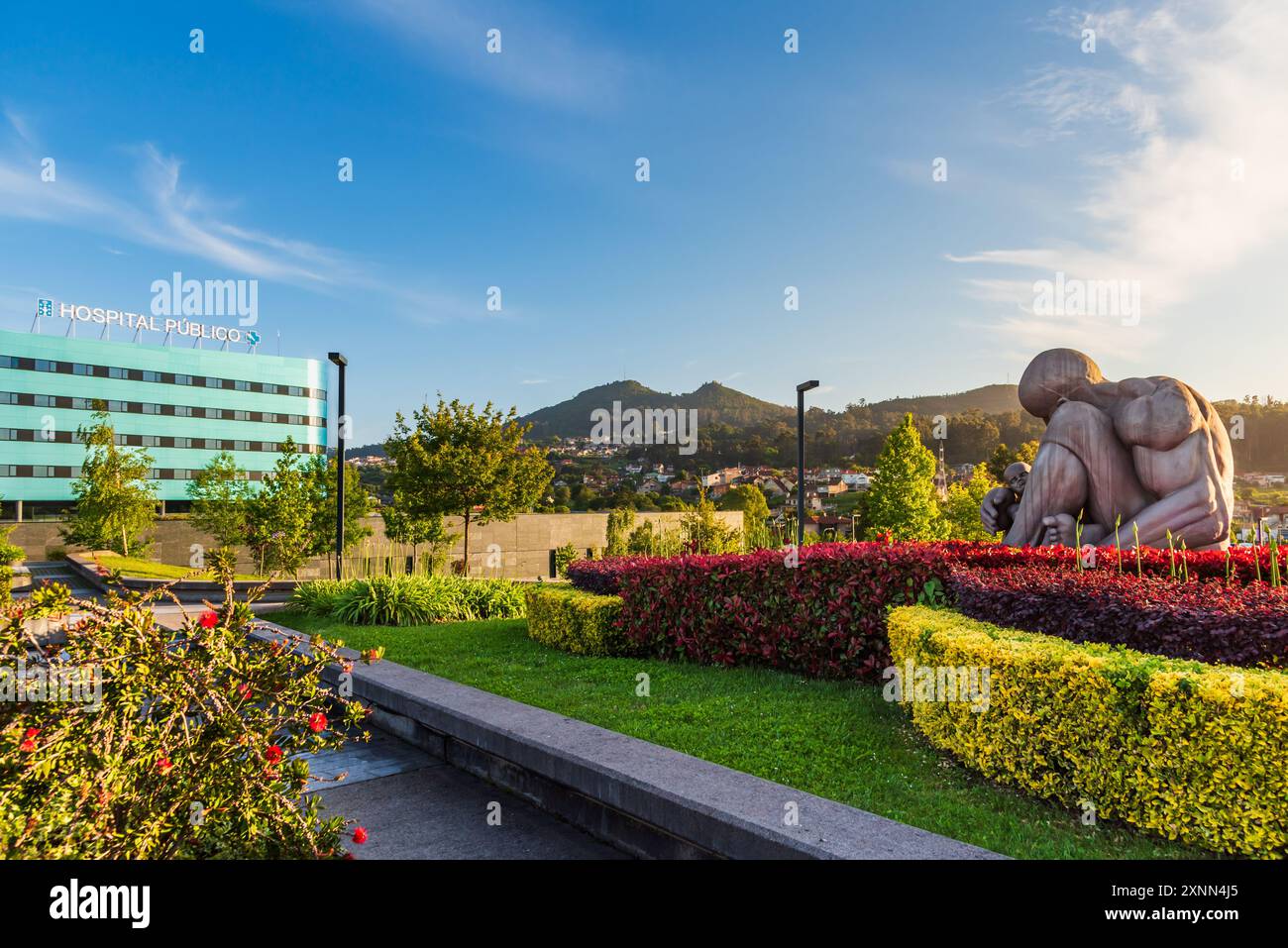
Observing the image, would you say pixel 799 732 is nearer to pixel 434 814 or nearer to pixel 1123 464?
pixel 434 814

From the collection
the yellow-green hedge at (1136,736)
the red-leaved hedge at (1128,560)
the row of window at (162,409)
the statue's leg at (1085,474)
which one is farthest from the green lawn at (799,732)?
the row of window at (162,409)

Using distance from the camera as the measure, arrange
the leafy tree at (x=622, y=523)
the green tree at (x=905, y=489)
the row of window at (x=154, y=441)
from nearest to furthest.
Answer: the green tree at (x=905, y=489)
the leafy tree at (x=622, y=523)
the row of window at (x=154, y=441)

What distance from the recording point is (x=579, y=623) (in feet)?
26.0

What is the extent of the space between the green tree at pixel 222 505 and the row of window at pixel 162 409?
82.5ft

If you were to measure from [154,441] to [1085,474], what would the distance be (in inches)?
2409

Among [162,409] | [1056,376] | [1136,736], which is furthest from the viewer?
[162,409]

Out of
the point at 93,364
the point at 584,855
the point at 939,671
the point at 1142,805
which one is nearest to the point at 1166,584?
the point at 939,671

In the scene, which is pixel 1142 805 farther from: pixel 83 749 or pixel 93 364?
pixel 93 364

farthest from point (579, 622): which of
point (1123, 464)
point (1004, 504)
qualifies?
point (1123, 464)

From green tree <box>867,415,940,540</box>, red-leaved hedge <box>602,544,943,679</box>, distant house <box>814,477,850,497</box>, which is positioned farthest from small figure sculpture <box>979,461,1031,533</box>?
distant house <box>814,477,850,497</box>

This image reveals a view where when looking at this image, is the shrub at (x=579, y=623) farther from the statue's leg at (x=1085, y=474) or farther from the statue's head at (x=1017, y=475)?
the statue's head at (x=1017, y=475)

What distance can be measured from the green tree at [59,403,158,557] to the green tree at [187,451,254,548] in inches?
72.6

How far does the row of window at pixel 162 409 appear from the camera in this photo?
→ 49.2 meters

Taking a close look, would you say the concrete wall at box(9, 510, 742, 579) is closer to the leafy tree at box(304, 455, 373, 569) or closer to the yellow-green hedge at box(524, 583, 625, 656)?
the leafy tree at box(304, 455, 373, 569)
